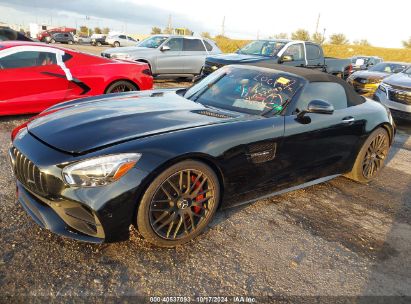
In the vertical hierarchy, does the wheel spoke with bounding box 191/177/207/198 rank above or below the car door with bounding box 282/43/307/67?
below

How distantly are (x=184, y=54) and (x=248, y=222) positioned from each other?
31.5 ft

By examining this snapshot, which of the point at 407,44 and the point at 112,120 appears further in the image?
the point at 407,44

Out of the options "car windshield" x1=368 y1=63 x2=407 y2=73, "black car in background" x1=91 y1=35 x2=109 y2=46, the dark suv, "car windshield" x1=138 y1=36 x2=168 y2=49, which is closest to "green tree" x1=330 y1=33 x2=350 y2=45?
"black car in background" x1=91 y1=35 x2=109 y2=46

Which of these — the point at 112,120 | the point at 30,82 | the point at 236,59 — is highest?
the point at 236,59

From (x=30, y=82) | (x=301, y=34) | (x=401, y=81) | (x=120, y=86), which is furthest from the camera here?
(x=301, y=34)

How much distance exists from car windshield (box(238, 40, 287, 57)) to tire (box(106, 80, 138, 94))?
15.5 feet

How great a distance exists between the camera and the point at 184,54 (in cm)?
1202

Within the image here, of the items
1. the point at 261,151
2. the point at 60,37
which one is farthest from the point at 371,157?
the point at 60,37

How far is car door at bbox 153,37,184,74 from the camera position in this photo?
37.7 feet

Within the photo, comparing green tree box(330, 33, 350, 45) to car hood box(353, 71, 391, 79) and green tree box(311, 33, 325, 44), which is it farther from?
car hood box(353, 71, 391, 79)

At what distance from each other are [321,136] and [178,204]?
5.83 feet

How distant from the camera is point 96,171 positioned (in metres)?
2.46

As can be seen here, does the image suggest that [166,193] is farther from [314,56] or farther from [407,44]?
[407,44]

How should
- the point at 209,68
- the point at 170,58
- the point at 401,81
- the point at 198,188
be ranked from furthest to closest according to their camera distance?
the point at 170,58 → the point at 209,68 → the point at 401,81 → the point at 198,188
